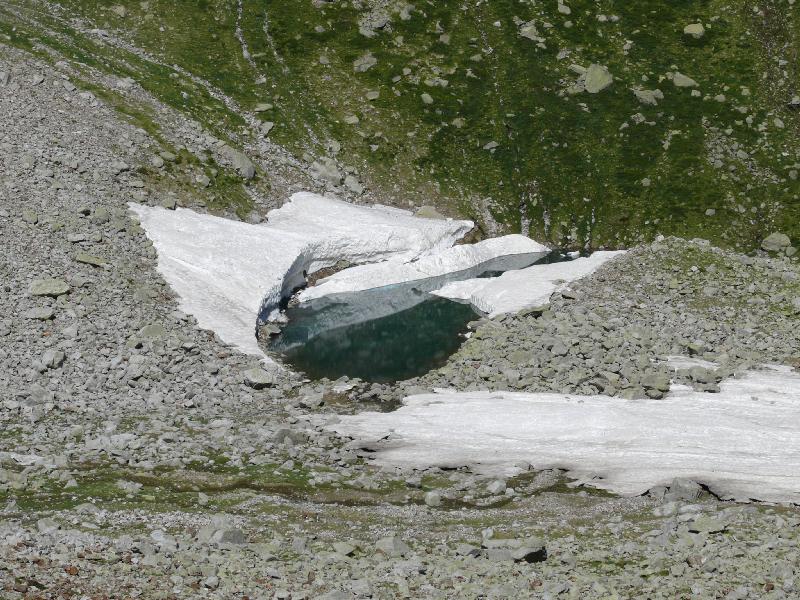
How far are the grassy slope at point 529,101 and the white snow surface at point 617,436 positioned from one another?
36935 mm

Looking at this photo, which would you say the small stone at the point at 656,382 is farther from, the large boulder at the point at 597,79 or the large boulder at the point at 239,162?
the large boulder at the point at 597,79

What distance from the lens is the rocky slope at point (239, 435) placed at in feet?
100.0

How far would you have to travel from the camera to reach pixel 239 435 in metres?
44.2

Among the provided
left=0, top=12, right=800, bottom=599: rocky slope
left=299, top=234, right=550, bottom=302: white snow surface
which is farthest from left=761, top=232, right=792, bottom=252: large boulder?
left=299, top=234, right=550, bottom=302: white snow surface

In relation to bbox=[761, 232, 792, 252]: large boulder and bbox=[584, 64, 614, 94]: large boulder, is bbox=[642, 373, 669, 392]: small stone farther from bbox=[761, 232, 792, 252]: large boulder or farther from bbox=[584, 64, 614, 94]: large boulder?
bbox=[584, 64, 614, 94]: large boulder

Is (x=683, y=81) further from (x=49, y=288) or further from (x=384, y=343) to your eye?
(x=49, y=288)

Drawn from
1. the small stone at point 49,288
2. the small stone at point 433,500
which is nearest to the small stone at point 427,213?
the small stone at point 49,288

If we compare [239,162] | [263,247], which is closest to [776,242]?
[263,247]

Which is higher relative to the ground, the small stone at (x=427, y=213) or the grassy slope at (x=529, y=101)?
the grassy slope at (x=529, y=101)

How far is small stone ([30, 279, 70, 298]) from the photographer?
53344 millimetres

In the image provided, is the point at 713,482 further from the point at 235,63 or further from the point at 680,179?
the point at 235,63

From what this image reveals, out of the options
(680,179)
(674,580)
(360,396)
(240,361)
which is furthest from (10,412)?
(680,179)

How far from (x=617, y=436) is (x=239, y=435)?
16.2m

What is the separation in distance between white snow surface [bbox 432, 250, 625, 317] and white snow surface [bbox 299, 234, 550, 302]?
299cm
